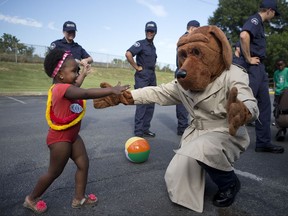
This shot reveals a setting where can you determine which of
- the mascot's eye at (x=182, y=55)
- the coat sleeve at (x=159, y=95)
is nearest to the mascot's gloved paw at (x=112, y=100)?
the coat sleeve at (x=159, y=95)

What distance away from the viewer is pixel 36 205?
2.72 m

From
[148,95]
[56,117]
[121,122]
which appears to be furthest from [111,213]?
[121,122]

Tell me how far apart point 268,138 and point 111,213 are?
3.14m

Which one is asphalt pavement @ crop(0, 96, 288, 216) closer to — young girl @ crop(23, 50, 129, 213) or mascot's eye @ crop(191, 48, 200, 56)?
young girl @ crop(23, 50, 129, 213)

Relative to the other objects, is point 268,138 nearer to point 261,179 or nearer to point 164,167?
point 261,179

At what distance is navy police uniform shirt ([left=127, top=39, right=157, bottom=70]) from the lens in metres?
6.10

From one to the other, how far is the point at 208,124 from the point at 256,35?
2.31m

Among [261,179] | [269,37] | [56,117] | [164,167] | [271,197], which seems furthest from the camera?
[269,37]

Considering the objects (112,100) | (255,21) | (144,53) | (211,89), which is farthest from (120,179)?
(144,53)

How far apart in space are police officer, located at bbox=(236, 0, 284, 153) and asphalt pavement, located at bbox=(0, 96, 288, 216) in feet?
1.55

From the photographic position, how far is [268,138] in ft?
15.8

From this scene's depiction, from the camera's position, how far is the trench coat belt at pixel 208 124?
9.71 ft

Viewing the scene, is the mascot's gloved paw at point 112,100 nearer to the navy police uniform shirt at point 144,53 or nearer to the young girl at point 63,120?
the young girl at point 63,120

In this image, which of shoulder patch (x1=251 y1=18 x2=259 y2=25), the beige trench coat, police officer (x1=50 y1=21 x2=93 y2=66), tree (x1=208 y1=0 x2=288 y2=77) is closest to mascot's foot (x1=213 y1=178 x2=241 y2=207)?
the beige trench coat
